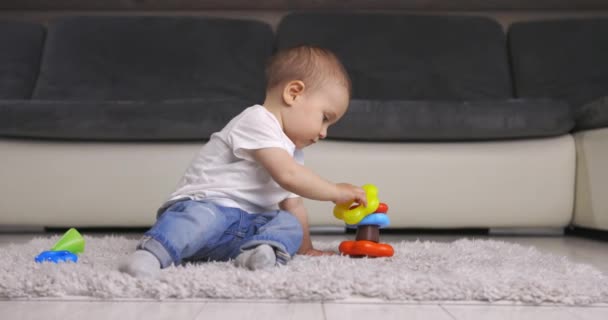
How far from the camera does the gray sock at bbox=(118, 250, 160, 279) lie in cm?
88

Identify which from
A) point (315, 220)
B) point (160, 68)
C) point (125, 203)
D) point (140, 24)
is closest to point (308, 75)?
point (315, 220)

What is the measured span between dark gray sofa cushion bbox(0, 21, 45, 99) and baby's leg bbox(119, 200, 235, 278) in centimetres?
155

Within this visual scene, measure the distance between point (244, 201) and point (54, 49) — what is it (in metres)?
1.64

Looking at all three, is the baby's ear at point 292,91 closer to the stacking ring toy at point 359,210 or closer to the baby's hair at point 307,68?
the baby's hair at point 307,68

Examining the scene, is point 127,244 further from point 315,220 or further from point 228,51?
point 228,51

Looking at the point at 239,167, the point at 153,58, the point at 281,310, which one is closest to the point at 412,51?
the point at 153,58

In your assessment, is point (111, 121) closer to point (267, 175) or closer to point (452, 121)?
point (267, 175)

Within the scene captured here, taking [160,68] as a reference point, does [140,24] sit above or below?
above

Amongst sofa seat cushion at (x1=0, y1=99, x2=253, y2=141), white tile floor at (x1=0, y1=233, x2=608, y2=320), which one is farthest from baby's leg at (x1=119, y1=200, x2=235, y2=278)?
sofa seat cushion at (x1=0, y1=99, x2=253, y2=141)

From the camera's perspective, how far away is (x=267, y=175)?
3.87 feet

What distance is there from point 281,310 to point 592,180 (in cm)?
129

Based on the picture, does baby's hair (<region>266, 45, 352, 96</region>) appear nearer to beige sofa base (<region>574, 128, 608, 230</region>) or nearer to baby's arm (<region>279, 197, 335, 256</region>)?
baby's arm (<region>279, 197, 335, 256</region>)

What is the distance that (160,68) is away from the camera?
7.74ft

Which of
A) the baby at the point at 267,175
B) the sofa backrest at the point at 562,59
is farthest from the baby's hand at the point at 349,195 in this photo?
the sofa backrest at the point at 562,59
